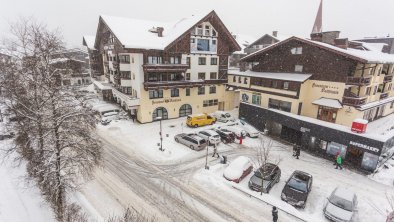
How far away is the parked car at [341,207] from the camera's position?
15.3 meters

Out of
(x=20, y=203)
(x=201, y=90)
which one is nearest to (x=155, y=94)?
(x=201, y=90)

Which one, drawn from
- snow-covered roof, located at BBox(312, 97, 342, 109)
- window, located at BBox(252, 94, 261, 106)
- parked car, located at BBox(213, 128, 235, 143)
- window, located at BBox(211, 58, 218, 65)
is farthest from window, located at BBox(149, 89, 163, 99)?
snow-covered roof, located at BBox(312, 97, 342, 109)

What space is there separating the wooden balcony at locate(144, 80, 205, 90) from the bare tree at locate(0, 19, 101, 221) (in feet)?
55.6

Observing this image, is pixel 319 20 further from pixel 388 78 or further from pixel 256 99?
pixel 256 99

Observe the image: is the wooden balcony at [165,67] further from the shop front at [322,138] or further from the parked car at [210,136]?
the shop front at [322,138]

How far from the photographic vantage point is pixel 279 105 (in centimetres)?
3175

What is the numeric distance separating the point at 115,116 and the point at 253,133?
2315 cm

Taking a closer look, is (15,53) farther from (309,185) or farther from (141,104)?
(309,185)

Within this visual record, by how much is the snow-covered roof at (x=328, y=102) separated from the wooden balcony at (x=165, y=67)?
1952cm

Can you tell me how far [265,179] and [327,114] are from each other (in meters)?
15.3

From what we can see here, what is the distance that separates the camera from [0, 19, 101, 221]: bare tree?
13555 millimetres

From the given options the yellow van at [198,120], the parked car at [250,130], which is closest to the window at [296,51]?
the parked car at [250,130]

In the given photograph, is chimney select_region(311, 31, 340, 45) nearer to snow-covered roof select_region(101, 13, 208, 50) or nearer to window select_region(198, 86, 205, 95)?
snow-covered roof select_region(101, 13, 208, 50)

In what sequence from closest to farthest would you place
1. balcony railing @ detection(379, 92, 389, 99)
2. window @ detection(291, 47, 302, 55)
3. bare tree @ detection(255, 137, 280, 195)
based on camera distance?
bare tree @ detection(255, 137, 280, 195) → window @ detection(291, 47, 302, 55) → balcony railing @ detection(379, 92, 389, 99)
